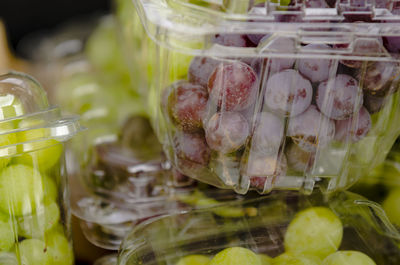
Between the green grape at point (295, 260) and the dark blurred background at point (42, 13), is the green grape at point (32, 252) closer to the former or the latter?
the green grape at point (295, 260)

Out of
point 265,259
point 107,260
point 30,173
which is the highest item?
point 30,173

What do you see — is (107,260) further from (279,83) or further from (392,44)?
(392,44)

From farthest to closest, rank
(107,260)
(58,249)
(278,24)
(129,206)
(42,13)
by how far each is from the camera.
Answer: (42,13), (129,206), (107,260), (58,249), (278,24)

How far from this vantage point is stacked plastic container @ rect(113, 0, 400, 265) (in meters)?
0.47

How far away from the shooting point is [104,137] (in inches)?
37.9

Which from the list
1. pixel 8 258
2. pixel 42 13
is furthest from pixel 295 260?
pixel 42 13

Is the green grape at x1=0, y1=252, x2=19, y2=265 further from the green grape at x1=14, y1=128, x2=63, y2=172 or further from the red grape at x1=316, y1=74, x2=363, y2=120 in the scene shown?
the red grape at x1=316, y1=74, x2=363, y2=120

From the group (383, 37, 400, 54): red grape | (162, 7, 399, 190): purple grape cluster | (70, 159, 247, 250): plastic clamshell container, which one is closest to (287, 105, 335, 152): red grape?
(162, 7, 399, 190): purple grape cluster

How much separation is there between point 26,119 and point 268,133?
12.8 inches

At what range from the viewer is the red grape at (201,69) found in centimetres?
50

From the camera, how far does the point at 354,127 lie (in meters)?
0.51

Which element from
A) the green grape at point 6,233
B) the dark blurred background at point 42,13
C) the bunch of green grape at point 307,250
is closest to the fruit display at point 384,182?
the bunch of green grape at point 307,250

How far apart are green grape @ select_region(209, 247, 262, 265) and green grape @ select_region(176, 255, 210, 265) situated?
3 cm

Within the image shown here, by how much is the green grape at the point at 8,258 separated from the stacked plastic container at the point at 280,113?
0.48 feet
